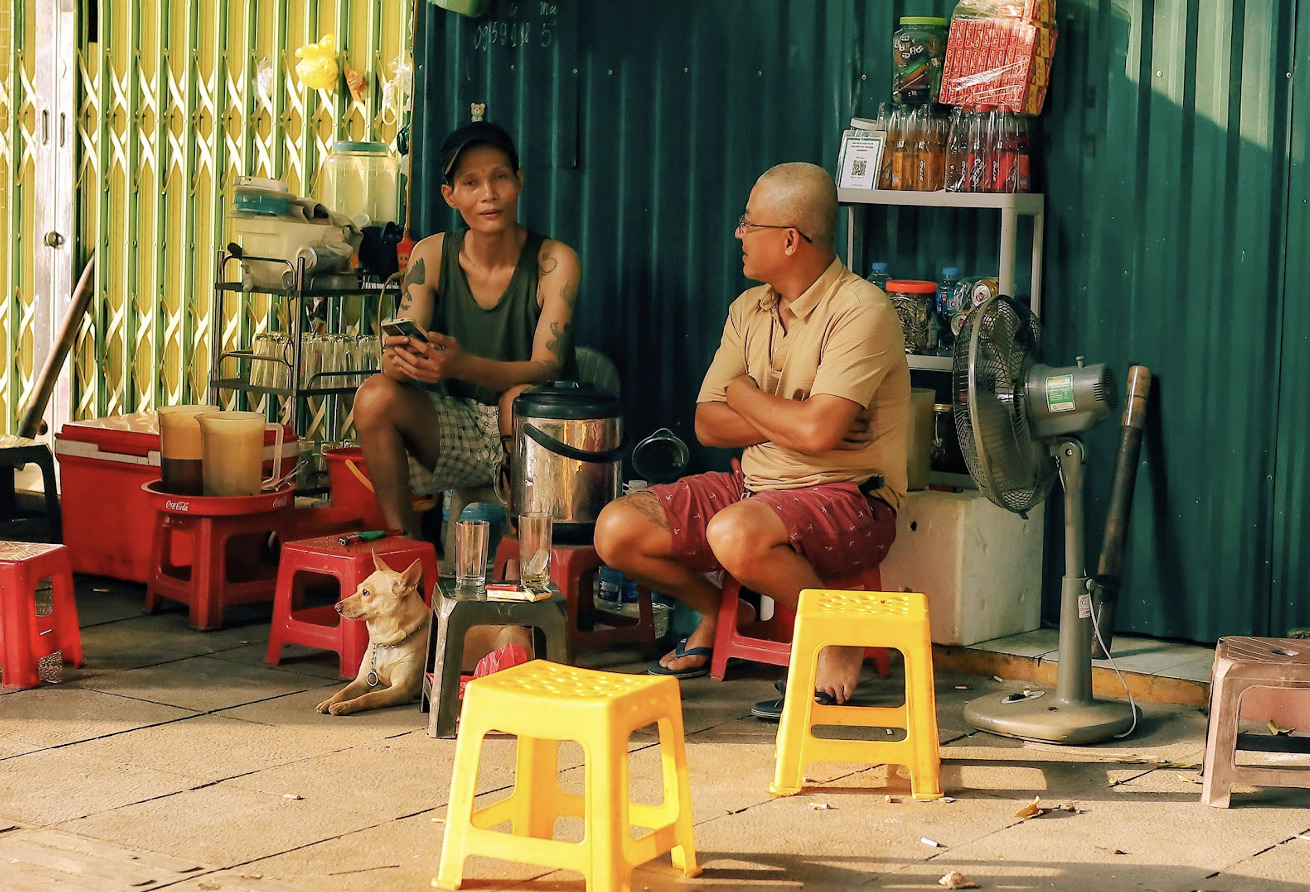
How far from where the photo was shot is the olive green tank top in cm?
600

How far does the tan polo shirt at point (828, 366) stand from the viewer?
4812 mm

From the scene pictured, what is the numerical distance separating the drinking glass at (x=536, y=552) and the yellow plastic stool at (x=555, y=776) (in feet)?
3.15

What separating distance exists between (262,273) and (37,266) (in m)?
2.34

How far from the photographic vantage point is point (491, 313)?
6.02 metres

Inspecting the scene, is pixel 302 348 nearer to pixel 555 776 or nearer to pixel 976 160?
pixel 976 160

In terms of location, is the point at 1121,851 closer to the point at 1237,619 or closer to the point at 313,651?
the point at 1237,619

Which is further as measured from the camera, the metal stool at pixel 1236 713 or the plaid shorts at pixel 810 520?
the plaid shorts at pixel 810 520

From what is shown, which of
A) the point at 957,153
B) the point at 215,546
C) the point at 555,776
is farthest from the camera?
the point at 215,546

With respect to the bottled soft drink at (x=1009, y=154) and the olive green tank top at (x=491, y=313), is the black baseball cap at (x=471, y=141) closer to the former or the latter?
the olive green tank top at (x=491, y=313)

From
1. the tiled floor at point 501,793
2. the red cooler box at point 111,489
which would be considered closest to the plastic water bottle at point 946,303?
the tiled floor at point 501,793

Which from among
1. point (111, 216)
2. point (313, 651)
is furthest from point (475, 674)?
point (111, 216)

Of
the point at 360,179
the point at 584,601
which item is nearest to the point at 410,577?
the point at 584,601

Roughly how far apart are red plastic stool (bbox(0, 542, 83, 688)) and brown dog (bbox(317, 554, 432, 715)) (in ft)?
2.92

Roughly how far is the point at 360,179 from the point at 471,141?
3.96ft
